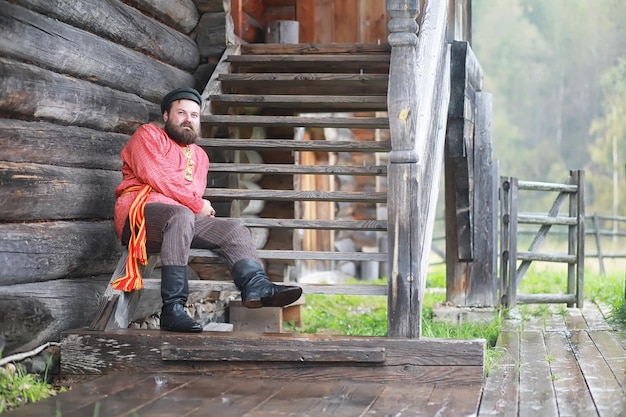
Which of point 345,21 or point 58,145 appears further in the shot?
point 345,21

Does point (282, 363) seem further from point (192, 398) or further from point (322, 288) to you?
point (192, 398)

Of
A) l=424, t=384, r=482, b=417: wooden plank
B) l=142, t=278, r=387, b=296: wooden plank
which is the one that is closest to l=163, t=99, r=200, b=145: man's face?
l=142, t=278, r=387, b=296: wooden plank

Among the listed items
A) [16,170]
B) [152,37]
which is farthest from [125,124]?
[16,170]

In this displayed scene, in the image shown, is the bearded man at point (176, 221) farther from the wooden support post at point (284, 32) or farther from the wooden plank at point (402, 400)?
the wooden support post at point (284, 32)

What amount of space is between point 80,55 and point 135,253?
1235mm

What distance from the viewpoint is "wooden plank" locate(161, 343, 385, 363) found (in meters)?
4.68

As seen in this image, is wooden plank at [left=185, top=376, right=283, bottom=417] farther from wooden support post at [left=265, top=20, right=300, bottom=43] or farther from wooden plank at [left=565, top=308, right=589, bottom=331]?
wooden support post at [left=265, top=20, right=300, bottom=43]

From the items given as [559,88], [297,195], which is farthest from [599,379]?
[559,88]

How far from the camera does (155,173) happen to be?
5.33 m

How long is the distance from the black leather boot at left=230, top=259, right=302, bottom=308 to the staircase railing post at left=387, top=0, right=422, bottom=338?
20.7 inches

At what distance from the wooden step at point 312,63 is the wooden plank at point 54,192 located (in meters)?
1.89

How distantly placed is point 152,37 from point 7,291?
2.58m

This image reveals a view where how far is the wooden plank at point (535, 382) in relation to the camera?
4.05 metres

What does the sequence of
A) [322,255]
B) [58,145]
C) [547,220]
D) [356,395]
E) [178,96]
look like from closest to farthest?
[356,395]
[58,145]
[322,255]
[178,96]
[547,220]
